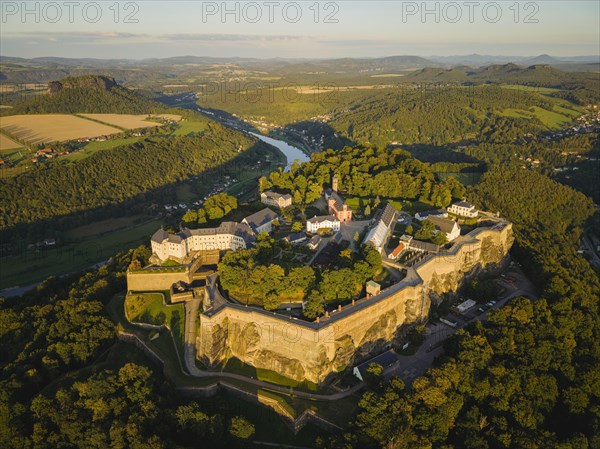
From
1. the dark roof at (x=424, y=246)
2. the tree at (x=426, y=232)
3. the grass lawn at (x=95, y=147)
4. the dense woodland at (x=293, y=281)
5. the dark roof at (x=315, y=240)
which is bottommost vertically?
the dense woodland at (x=293, y=281)

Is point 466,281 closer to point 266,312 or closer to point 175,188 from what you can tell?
point 266,312

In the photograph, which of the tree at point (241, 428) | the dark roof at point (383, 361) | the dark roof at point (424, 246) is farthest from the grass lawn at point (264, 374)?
the dark roof at point (424, 246)

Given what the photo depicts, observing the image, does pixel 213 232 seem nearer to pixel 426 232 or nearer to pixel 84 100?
pixel 426 232

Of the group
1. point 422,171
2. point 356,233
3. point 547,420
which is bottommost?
point 547,420

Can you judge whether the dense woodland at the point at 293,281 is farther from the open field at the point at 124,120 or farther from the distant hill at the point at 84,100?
the distant hill at the point at 84,100

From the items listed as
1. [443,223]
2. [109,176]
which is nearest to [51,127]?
[109,176]

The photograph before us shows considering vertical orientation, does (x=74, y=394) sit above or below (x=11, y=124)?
below

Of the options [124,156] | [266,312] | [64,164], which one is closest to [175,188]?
[124,156]
